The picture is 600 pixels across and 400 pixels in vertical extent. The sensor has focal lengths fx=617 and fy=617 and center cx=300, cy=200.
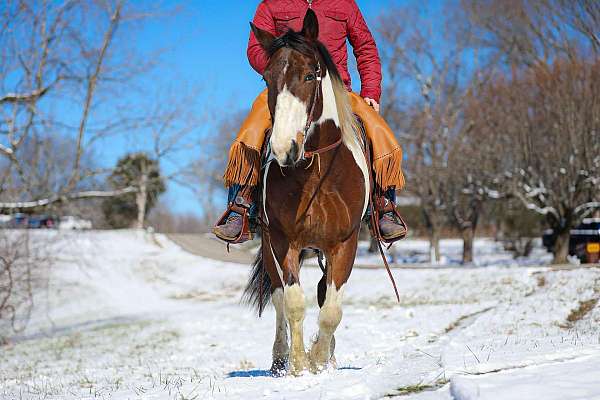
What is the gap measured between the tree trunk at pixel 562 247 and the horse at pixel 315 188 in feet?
75.9

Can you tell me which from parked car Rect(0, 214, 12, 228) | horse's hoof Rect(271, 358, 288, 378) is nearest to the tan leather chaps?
horse's hoof Rect(271, 358, 288, 378)

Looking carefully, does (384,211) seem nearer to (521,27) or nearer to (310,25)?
(310,25)

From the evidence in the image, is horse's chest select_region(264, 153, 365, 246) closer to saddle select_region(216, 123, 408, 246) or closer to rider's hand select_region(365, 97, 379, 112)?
saddle select_region(216, 123, 408, 246)

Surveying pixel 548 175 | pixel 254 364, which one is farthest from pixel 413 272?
pixel 254 364

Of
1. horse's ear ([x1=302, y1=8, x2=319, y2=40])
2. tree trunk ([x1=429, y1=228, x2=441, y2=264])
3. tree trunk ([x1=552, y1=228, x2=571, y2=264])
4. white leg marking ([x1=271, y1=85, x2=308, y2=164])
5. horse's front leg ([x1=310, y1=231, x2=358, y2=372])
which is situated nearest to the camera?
white leg marking ([x1=271, y1=85, x2=308, y2=164])

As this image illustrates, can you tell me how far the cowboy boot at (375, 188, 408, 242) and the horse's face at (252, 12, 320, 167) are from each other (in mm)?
1808

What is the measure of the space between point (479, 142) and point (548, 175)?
215 inches

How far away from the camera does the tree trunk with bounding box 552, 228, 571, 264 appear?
1034 inches

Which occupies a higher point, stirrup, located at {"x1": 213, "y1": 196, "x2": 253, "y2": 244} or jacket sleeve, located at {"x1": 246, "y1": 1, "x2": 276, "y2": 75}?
jacket sleeve, located at {"x1": 246, "y1": 1, "x2": 276, "y2": 75}

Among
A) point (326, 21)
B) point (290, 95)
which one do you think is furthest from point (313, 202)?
point (326, 21)

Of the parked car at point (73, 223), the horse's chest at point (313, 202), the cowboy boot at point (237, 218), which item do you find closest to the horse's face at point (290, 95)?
the horse's chest at point (313, 202)

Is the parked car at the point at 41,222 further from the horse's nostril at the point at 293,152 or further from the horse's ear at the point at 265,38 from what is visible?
the horse's nostril at the point at 293,152

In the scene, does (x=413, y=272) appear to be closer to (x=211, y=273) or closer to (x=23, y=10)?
(x=211, y=273)

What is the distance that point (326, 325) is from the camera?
5.55 meters
